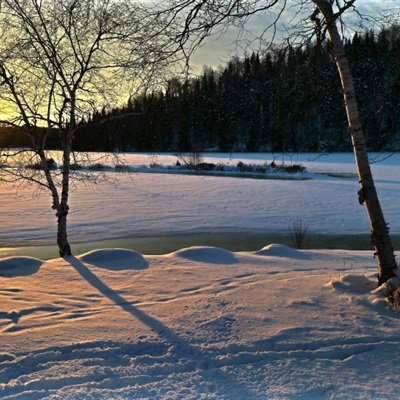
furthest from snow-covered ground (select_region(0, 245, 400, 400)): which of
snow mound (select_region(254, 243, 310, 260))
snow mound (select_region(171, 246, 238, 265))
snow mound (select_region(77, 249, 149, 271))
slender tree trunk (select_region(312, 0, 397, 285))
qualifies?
snow mound (select_region(254, 243, 310, 260))

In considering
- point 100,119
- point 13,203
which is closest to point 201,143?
point 13,203

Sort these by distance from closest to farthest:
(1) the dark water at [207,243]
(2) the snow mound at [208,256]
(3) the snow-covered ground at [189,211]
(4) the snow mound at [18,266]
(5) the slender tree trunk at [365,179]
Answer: (5) the slender tree trunk at [365,179], (4) the snow mound at [18,266], (2) the snow mound at [208,256], (1) the dark water at [207,243], (3) the snow-covered ground at [189,211]

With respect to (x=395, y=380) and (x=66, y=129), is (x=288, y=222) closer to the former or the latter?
(x=66, y=129)

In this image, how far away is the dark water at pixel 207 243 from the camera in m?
10.4

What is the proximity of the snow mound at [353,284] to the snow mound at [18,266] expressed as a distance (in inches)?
160

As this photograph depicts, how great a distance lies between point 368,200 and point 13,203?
15.8 metres

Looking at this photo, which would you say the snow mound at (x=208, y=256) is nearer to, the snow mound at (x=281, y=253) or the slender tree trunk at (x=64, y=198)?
the snow mound at (x=281, y=253)

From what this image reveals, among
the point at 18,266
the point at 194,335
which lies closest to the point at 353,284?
the point at 194,335

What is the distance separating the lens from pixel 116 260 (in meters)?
6.43

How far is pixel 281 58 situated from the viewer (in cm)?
477

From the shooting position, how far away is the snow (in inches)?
114

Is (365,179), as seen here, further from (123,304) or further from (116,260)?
(116,260)

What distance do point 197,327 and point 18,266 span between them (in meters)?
3.39

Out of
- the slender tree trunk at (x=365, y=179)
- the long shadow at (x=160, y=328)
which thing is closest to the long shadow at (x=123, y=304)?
the long shadow at (x=160, y=328)
